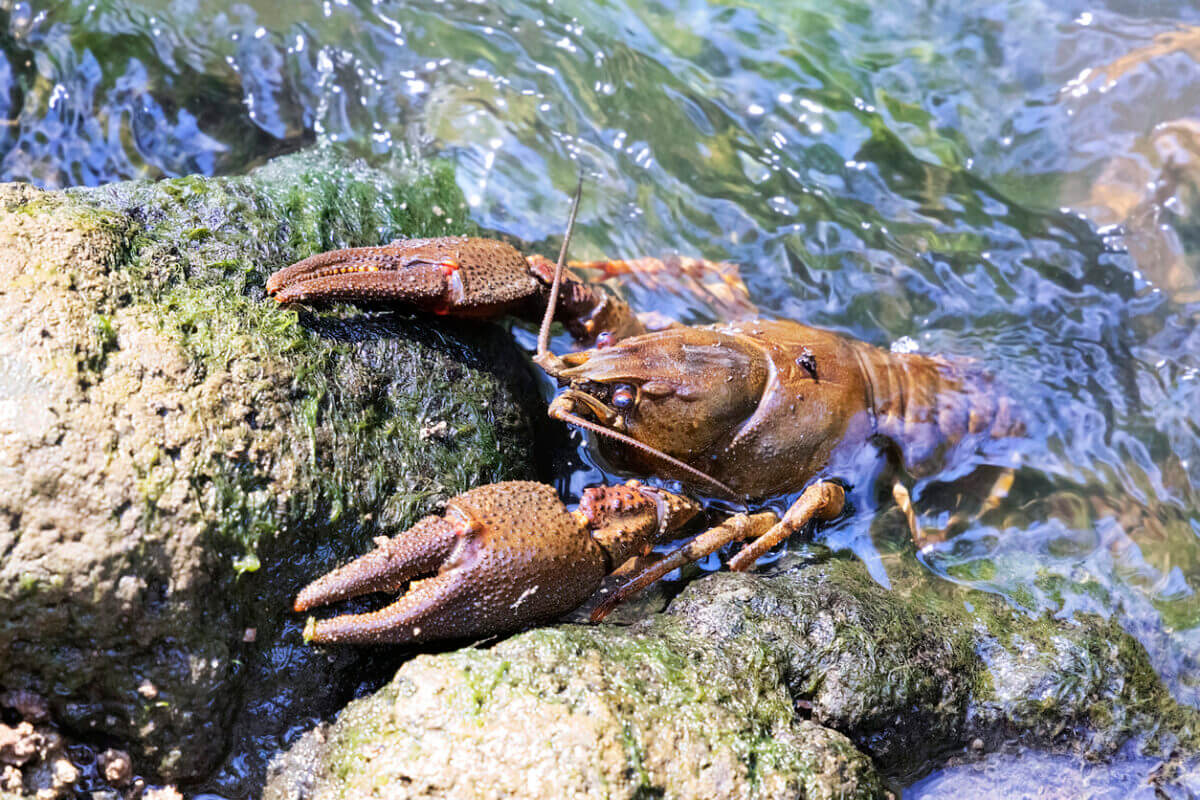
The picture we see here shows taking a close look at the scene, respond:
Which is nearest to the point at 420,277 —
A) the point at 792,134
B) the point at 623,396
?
the point at 623,396

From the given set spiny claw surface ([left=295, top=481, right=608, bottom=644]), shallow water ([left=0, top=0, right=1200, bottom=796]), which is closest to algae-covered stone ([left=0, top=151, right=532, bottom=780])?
spiny claw surface ([left=295, top=481, right=608, bottom=644])

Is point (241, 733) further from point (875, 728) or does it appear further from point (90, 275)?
point (875, 728)

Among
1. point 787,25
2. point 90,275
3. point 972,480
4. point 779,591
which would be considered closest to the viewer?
point 90,275

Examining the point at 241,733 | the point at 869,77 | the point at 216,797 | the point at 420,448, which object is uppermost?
the point at 869,77

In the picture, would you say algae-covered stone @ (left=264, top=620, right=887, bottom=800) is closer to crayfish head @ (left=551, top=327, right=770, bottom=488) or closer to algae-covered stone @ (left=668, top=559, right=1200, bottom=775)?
algae-covered stone @ (left=668, top=559, right=1200, bottom=775)

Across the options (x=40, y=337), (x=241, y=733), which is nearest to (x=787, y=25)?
(x=40, y=337)

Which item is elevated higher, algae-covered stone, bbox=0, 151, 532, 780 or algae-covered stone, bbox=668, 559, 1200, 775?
algae-covered stone, bbox=0, 151, 532, 780
